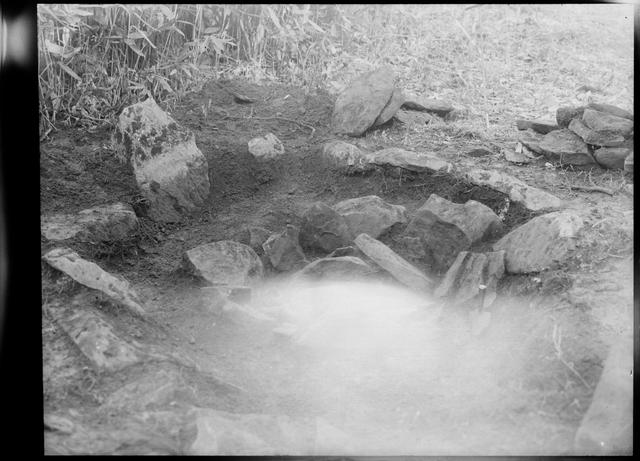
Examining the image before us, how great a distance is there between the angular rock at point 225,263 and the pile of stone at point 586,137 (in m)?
1.01

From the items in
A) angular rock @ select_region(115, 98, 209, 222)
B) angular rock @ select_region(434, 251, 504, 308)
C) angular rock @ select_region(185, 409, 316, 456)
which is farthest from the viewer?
angular rock @ select_region(115, 98, 209, 222)

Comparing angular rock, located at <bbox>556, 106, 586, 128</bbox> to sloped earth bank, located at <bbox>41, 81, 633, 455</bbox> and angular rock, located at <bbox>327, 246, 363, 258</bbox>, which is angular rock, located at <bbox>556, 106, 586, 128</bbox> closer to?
sloped earth bank, located at <bbox>41, 81, 633, 455</bbox>

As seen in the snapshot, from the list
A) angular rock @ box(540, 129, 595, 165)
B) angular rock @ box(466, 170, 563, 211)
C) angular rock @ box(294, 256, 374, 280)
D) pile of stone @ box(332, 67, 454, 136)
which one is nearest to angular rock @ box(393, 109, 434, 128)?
pile of stone @ box(332, 67, 454, 136)

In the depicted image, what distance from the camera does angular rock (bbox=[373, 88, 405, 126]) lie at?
7.91 feet

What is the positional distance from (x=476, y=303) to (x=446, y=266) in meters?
0.15

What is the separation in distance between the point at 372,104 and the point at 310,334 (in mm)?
810

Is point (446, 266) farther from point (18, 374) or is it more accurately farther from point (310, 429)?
point (18, 374)

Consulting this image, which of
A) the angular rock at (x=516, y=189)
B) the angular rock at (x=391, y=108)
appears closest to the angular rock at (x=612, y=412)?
the angular rock at (x=516, y=189)

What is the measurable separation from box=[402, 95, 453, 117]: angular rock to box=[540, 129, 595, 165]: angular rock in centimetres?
35

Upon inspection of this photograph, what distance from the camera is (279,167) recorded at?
236 cm

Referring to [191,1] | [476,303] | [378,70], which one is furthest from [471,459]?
[191,1]

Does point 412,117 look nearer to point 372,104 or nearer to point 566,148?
point 372,104

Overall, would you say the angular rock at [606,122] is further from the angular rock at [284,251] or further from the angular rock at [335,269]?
the angular rock at [284,251]

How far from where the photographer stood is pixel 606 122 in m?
2.38
